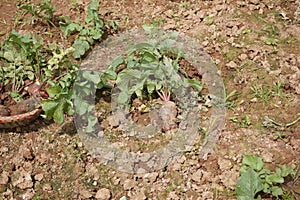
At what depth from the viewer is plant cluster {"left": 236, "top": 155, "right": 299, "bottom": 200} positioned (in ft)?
9.26

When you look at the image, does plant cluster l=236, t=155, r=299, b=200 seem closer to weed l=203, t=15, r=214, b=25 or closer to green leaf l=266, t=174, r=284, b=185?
green leaf l=266, t=174, r=284, b=185

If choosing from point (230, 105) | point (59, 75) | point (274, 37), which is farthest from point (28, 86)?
point (274, 37)

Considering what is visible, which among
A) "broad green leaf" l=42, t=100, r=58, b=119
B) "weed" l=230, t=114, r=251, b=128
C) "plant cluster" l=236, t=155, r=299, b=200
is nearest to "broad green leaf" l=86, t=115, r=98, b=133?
"broad green leaf" l=42, t=100, r=58, b=119

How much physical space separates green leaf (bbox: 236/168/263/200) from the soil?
158 mm

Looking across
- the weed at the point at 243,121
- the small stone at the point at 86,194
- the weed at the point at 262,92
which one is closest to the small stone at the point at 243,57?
the weed at the point at 262,92

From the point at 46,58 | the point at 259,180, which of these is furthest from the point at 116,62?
the point at 259,180

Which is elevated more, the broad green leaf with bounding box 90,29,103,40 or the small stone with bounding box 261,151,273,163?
the broad green leaf with bounding box 90,29,103,40

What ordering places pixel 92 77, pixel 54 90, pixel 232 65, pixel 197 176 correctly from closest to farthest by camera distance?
pixel 197 176
pixel 54 90
pixel 92 77
pixel 232 65

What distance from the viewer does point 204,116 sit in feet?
→ 11.2

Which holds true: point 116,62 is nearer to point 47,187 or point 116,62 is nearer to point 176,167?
point 176,167

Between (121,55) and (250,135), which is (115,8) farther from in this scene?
(250,135)

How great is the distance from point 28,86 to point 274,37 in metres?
2.06

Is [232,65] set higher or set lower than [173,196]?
higher

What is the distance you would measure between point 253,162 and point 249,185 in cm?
19
